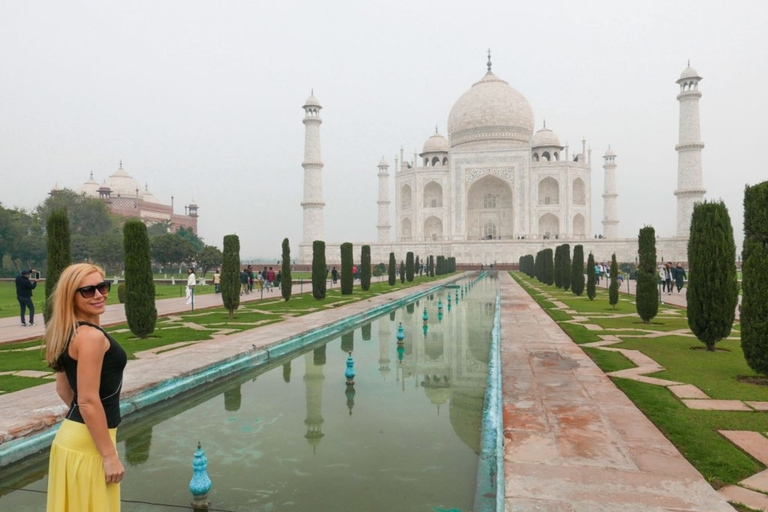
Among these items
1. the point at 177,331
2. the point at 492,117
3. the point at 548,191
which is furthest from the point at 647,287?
the point at 492,117

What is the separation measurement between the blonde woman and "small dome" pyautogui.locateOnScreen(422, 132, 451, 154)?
5040cm

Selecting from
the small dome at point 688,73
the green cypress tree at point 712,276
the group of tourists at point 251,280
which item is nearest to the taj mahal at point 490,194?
the small dome at point 688,73

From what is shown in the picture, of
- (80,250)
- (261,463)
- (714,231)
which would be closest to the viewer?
(261,463)

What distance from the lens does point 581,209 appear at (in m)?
43.9

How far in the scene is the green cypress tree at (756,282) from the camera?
4.79 meters

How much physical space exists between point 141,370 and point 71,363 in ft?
13.3

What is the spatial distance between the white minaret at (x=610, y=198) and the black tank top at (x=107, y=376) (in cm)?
4839

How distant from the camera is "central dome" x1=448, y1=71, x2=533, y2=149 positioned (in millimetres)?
45469

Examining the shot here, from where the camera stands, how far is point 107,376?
164 cm

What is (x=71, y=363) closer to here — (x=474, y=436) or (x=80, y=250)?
(x=474, y=436)

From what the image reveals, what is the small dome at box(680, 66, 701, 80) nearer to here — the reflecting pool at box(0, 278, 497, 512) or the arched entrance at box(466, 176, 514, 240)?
the arched entrance at box(466, 176, 514, 240)

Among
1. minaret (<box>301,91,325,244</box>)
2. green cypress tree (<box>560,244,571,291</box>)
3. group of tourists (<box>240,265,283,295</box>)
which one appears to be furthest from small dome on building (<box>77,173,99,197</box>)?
green cypress tree (<box>560,244,571,291</box>)

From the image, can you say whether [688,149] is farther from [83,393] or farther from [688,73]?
[83,393]

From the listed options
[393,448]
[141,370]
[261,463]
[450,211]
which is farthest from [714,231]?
[450,211]
